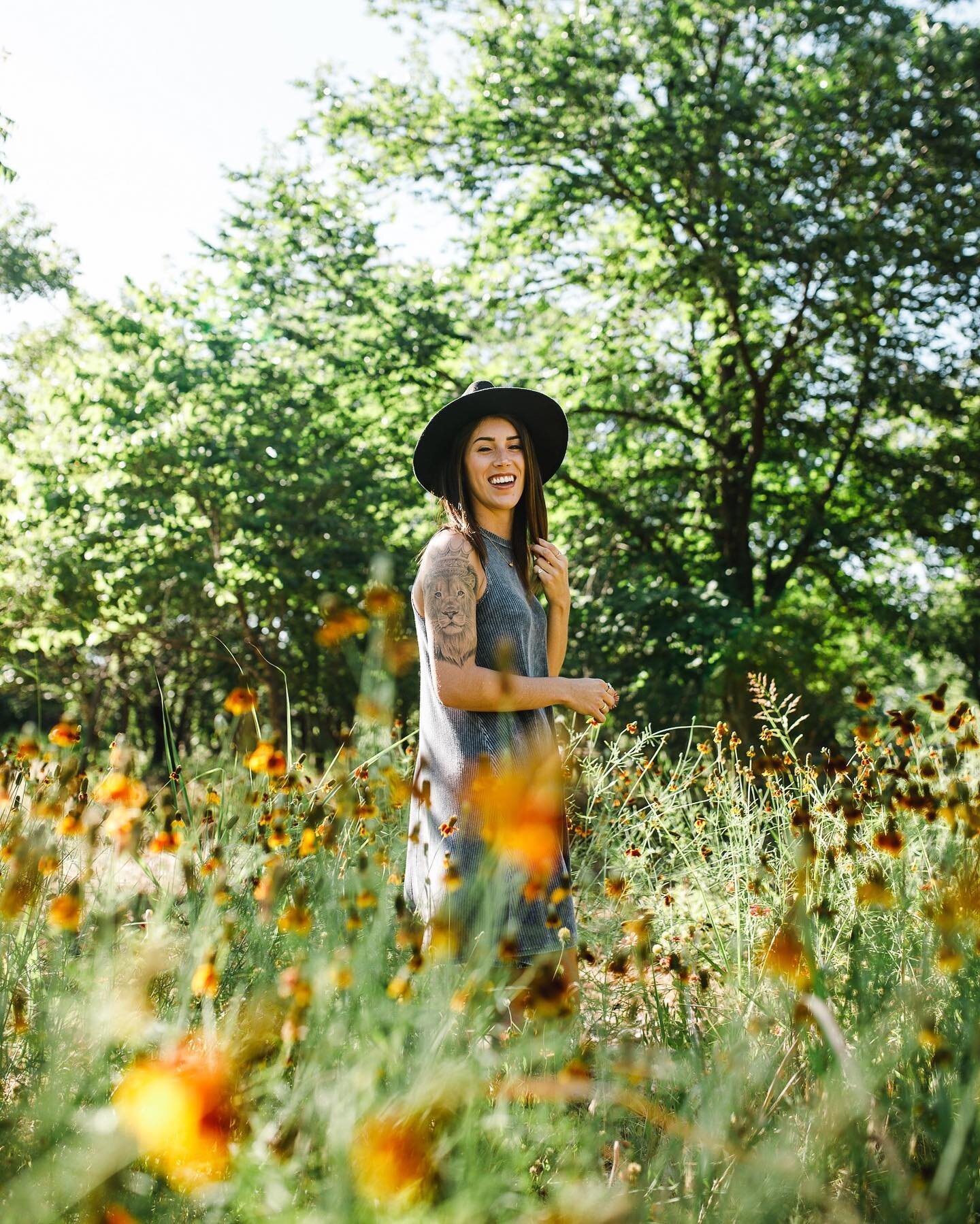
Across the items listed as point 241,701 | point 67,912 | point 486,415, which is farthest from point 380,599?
point 486,415

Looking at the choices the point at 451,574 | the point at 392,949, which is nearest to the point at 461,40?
the point at 451,574

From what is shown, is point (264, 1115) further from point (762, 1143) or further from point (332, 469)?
point (332, 469)

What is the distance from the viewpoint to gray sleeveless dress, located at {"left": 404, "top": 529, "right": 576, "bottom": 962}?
6.69 ft

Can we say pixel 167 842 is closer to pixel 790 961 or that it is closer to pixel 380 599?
pixel 380 599

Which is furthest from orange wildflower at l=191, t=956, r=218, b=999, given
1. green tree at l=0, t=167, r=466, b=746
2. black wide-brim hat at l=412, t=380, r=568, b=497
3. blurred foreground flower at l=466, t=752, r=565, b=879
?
green tree at l=0, t=167, r=466, b=746

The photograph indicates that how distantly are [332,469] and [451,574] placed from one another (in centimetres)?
752

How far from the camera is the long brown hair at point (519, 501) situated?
8.04 feet

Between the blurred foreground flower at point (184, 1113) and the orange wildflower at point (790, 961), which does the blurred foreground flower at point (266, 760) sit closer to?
the blurred foreground flower at point (184, 1113)

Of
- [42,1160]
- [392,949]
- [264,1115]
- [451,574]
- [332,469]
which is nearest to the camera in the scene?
[42,1160]

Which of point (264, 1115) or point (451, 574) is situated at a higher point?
point (451, 574)

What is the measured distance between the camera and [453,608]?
2.13m

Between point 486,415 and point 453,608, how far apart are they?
0.66 metres

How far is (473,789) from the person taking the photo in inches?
80.4

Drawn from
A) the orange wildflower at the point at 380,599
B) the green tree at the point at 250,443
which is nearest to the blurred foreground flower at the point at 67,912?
the orange wildflower at the point at 380,599
